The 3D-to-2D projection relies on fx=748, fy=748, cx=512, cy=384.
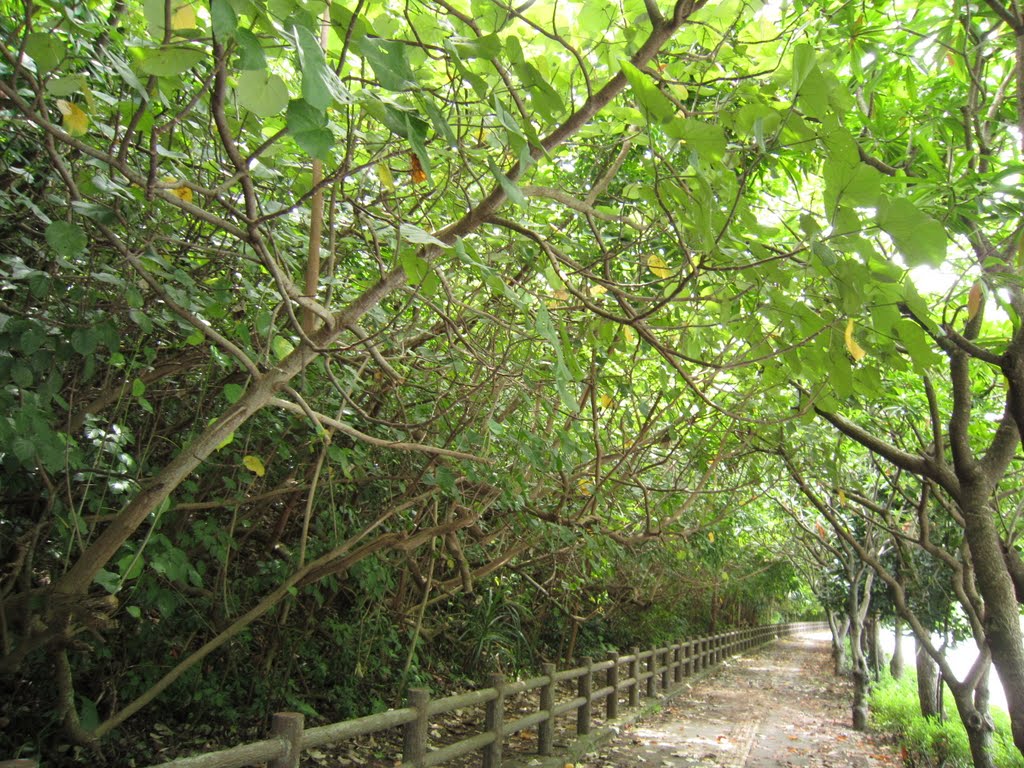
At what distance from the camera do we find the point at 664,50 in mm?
2854

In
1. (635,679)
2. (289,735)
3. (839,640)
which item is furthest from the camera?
(839,640)

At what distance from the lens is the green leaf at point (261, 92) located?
47.9 inches

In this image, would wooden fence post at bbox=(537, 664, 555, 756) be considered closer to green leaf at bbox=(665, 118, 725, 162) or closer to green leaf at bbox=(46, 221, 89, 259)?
green leaf at bbox=(46, 221, 89, 259)

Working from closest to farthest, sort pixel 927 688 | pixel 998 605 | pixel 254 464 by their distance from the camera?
pixel 254 464 → pixel 998 605 → pixel 927 688

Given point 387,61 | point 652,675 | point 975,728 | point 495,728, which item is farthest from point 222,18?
point 652,675

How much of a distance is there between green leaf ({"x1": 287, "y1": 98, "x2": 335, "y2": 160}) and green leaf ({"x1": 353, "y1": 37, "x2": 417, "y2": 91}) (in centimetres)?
12

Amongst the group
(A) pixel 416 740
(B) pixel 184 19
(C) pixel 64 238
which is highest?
(B) pixel 184 19

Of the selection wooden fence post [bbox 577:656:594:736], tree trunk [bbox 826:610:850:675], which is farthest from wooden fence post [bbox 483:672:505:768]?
tree trunk [bbox 826:610:850:675]

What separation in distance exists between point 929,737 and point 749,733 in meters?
2.02

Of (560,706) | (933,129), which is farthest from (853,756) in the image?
(933,129)

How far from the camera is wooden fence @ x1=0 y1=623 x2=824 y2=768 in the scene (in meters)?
3.13

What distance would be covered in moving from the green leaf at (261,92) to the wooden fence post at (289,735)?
281 cm

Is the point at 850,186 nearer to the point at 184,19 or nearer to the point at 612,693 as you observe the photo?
the point at 184,19

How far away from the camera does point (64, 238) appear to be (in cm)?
204
